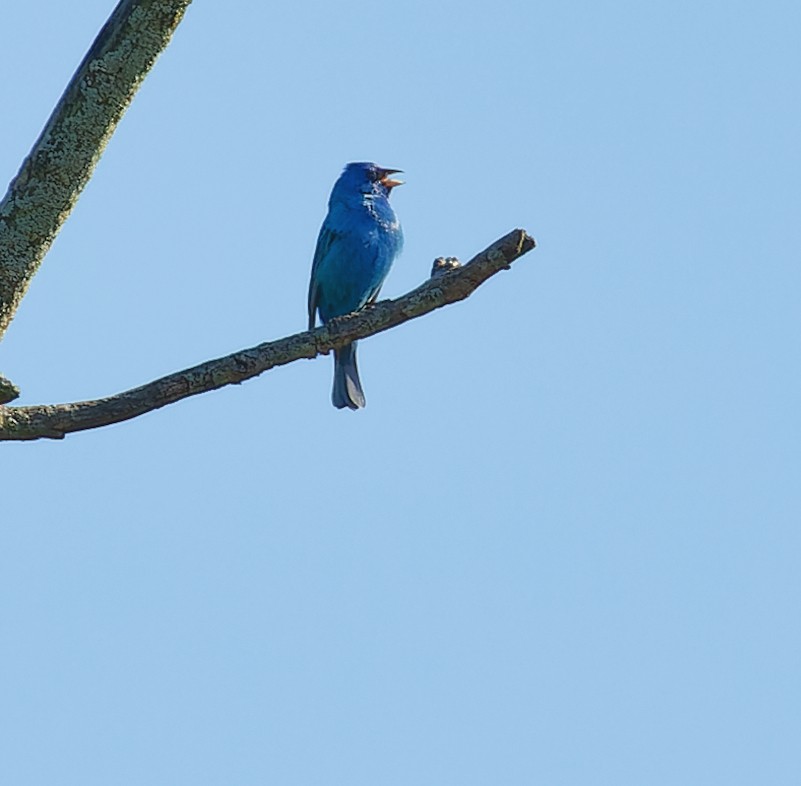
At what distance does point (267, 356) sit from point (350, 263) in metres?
5.76

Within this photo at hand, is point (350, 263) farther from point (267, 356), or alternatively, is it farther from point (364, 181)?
point (267, 356)

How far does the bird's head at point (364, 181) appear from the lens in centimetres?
1172

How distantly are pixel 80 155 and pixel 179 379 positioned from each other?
0.84m

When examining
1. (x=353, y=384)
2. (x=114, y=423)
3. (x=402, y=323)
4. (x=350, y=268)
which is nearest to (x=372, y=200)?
(x=350, y=268)

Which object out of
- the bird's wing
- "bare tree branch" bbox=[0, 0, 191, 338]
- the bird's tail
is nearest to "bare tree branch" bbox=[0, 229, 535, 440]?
"bare tree branch" bbox=[0, 0, 191, 338]

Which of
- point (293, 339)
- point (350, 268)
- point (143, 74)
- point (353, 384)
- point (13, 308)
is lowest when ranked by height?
point (13, 308)

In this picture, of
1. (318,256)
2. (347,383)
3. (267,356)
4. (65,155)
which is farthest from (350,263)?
(65,155)

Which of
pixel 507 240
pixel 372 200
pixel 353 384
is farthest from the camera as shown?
pixel 372 200

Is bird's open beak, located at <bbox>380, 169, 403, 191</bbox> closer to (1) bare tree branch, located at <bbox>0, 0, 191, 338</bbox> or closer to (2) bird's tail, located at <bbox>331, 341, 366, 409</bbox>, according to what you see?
(2) bird's tail, located at <bbox>331, 341, 366, 409</bbox>

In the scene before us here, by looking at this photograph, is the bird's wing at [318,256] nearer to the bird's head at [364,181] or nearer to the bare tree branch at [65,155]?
the bird's head at [364,181]

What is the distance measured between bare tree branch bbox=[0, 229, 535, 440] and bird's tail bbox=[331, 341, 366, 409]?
195 inches

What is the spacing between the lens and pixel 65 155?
15.4ft

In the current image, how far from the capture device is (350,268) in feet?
35.9

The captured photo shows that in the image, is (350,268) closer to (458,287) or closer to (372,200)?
(372,200)
